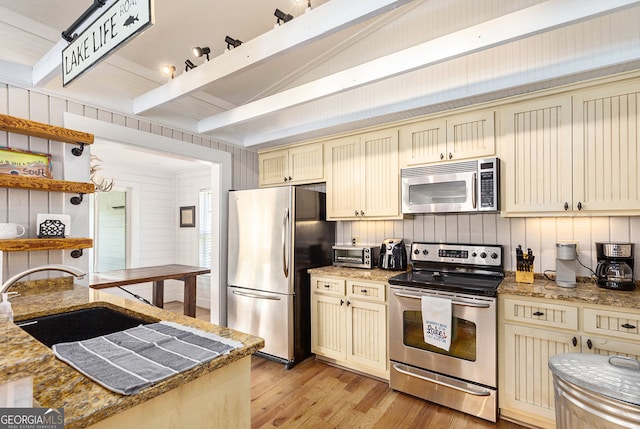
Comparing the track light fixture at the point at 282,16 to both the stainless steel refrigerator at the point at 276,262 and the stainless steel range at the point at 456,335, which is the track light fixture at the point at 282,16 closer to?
the stainless steel refrigerator at the point at 276,262

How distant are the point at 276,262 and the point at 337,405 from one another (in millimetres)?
1321

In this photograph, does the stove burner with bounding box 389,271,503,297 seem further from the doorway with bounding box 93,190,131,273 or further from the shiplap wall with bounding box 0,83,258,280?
the doorway with bounding box 93,190,131,273

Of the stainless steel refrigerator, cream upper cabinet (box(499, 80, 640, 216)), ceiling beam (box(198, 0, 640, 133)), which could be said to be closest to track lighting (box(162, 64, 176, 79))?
ceiling beam (box(198, 0, 640, 133))

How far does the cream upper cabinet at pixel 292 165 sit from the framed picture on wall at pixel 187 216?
240cm

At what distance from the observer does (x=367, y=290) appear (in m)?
2.78

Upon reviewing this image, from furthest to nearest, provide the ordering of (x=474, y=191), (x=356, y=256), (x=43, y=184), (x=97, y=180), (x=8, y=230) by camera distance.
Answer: (x=97, y=180), (x=356, y=256), (x=474, y=191), (x=43, y=184), (x=8, y=230)

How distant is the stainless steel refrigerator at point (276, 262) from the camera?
304 centimetres

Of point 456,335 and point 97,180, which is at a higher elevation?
point 97,180

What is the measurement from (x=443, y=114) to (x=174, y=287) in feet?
17.7

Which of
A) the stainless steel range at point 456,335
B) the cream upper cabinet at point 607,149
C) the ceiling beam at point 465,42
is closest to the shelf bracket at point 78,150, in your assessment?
the ceiling beam at point 465,42

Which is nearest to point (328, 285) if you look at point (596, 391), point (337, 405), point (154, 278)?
point (337, 405)

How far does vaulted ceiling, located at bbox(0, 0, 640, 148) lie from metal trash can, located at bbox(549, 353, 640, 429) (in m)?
1.73

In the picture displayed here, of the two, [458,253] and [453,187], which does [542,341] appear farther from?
[453,187]

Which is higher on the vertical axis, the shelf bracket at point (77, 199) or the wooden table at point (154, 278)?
the shelf bracket at point (77, 199)
